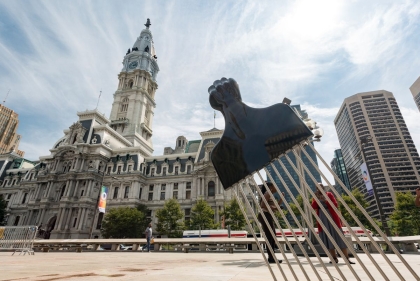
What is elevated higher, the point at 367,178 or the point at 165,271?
the point at 367,178

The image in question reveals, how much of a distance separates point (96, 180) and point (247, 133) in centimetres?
4943

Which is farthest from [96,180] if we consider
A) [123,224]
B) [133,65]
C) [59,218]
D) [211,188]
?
[133,65]

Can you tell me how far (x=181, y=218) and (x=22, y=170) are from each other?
151 feet

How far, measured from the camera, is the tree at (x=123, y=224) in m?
37.2

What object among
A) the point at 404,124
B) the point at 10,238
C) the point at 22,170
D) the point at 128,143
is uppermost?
the point at 404,124

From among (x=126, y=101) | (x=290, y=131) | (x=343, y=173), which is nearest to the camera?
(x=290, y=131)

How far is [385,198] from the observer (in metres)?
86.4

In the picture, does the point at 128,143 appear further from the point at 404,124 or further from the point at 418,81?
the point at 418,81

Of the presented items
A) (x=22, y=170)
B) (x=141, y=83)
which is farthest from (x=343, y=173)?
(x=22, y=170)

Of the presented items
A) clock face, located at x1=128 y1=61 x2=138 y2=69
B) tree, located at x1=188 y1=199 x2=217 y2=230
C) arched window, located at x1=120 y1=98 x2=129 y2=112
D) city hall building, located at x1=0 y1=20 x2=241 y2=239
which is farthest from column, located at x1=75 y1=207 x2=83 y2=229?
clock face, located at x1=128 y1=61 x2=138 y2=69

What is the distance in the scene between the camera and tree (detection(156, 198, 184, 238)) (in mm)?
Result: 36344

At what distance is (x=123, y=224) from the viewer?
122 feet

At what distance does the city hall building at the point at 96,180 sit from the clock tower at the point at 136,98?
2263 mm

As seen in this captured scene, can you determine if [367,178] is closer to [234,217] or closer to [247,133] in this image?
[247,133]
